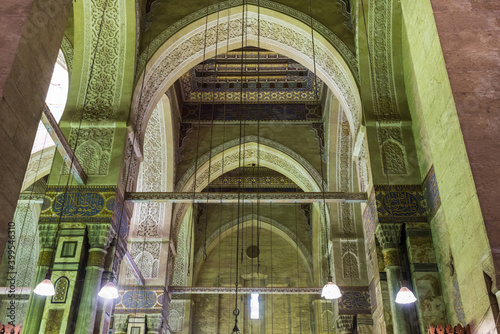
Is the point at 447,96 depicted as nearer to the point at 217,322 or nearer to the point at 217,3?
the point at 217,3

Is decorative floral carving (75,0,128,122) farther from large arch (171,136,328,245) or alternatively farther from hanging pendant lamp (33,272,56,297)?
large arch (171,136,328,245)

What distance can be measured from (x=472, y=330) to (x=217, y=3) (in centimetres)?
583

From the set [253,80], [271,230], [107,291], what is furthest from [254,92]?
[107,291]

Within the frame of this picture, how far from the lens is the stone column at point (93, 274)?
17.0 feet

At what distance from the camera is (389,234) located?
545cm

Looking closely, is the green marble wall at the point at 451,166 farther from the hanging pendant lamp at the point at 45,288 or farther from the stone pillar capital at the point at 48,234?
the stone pillar capital at the point at 48,234

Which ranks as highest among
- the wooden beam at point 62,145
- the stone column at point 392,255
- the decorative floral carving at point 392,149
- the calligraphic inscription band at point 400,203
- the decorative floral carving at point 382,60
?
the decorative floral carving at point 382,60

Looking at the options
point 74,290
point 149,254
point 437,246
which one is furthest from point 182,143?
point 437,246

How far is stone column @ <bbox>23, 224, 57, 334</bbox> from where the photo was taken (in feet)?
16.7

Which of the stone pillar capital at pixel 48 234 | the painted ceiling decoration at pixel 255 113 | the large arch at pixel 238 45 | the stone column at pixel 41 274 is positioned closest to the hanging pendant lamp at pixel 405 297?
the large arch at pixel 238 45

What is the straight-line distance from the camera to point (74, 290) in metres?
5.26

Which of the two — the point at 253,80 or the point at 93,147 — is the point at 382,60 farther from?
the point at 253,80

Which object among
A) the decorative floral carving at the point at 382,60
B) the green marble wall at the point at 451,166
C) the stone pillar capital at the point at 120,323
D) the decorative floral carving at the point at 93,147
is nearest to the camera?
the green marble wall at the point at 451,166

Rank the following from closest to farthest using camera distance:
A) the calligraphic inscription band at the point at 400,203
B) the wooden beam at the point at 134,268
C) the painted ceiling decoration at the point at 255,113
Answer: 1. the calligraphic inscription band at the point at 400,203
2. the wooden beam at the point at 134,268
3. the painted ceiling decoration at the point at 255,113
